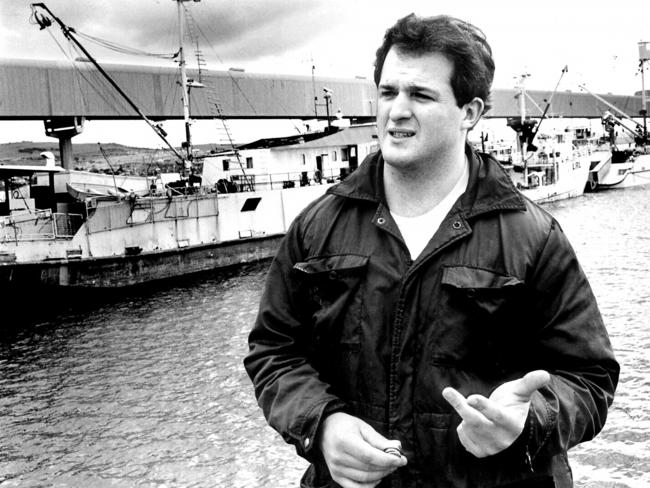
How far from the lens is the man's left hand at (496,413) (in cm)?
159

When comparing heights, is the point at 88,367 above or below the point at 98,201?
below

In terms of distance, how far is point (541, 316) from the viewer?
1.98 metres

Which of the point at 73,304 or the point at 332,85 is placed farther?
the point at 332,85

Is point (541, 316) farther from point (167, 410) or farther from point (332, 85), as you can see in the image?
point (332, 85)

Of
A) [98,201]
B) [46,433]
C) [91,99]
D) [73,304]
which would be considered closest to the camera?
[46,433]

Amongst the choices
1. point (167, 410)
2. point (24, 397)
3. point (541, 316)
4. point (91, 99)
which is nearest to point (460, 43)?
point (541, 316)

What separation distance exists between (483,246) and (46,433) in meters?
10.0

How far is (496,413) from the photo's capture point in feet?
5.32

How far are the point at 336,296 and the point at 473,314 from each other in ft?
1.53

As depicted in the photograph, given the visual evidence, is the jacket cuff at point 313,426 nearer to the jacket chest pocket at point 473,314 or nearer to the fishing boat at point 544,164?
the jacket chest pocket at point 473,314

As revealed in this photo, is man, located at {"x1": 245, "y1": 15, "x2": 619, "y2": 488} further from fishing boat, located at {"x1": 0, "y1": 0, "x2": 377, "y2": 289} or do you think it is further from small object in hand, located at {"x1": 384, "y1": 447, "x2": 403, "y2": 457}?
fishing boat, located at {"x1": 0, "y1": 0, "x2": 377, "y2": 289}

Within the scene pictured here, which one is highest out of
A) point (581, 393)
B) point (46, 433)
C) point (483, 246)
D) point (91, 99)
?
point (91, 99)

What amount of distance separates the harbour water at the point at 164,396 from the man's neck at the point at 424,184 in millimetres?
6783

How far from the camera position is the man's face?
6.72ft
